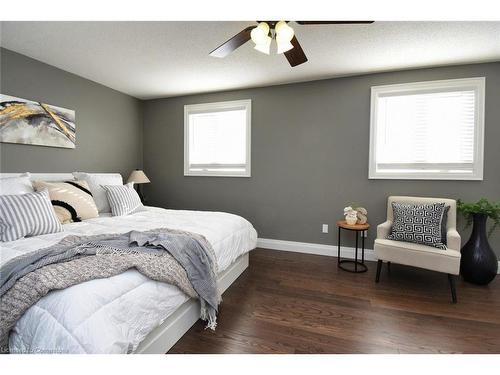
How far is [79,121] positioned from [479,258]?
516 cm

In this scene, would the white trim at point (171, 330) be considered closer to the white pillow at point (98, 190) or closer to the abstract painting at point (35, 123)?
the white pillow at point (98, 190)

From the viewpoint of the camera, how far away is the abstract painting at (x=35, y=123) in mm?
2539

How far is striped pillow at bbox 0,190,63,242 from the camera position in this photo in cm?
168

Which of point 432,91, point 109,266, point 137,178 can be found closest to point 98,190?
point 137,178

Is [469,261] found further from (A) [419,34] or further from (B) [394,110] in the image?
(A) [419,34]

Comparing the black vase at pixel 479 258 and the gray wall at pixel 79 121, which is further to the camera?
the gray wall at pixel 79 121

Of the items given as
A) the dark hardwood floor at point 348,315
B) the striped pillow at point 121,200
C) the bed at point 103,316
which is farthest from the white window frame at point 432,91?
the striped pillow at point 121,200

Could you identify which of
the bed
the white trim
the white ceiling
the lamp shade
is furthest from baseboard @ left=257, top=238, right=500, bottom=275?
the white ceiling

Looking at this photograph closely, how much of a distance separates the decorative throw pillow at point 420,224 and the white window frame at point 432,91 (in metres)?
0.58

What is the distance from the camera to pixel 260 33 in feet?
5.58

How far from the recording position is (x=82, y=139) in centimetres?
336

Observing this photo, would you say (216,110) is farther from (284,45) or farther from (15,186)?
(15,186)

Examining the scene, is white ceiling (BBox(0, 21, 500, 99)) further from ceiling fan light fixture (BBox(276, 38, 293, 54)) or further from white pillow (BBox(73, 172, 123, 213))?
white pillow (BBox(73, 172, 123, 213))
